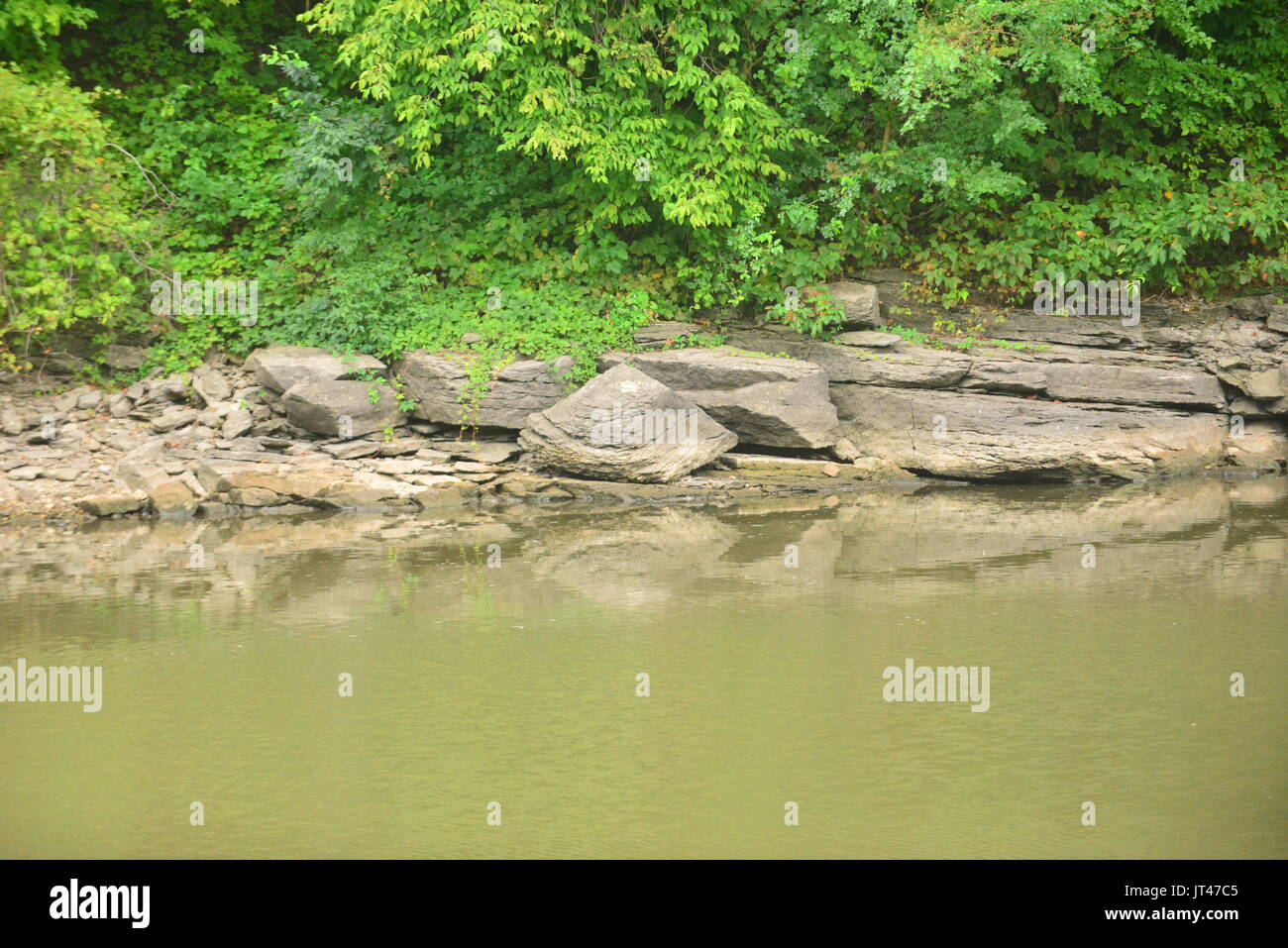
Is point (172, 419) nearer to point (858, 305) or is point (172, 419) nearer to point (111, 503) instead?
point (111, 503)

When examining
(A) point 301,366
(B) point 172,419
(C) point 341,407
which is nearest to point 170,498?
(B) point 172,419

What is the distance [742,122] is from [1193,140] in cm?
657

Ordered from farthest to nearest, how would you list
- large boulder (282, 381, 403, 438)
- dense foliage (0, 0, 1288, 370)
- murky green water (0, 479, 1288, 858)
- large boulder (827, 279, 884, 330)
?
large boulder (827, 279, 884, 330)
dense foliage (0, 0, 1288, 370)
large boulder (282, 381, 403, 438)
murky green water (0, 479, 1288, 858)

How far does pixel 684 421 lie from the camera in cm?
1457

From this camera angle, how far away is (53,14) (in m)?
15.5

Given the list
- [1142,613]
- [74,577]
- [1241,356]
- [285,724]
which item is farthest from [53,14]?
[1241,356]

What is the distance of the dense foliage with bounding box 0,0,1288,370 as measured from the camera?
15.2m

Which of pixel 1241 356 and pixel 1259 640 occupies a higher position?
pixel 1241 356

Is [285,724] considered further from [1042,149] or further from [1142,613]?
[1042,149]

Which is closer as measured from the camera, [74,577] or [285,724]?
[285,724]

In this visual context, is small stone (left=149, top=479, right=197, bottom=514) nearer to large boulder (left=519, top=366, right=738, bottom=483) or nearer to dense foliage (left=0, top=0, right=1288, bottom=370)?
dense foliage (left=0, top=0, right=1288, bottom=370)

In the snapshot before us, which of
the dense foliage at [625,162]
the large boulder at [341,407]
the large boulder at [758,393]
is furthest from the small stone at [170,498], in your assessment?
the large boulder at [758,393]


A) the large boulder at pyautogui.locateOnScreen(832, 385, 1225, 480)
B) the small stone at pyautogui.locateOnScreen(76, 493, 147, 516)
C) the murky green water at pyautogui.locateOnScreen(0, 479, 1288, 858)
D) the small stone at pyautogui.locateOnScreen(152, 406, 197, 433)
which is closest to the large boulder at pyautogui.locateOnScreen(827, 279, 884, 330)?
the large boulder at pyautogui.locateOnScreen(832, 385, 1225, 480)

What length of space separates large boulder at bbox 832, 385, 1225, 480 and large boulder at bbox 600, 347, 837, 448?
3.38 ft
